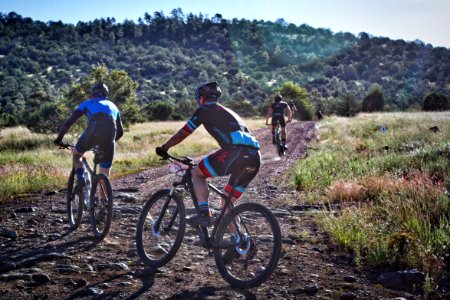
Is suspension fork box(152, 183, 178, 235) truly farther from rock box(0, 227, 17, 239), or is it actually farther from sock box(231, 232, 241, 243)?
rock box(0, 227, 17, 239)

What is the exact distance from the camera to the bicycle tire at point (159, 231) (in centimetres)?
513

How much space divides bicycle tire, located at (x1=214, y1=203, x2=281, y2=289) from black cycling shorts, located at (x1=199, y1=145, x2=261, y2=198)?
40 cm

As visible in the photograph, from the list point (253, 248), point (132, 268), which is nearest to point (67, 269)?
point (132, 268)

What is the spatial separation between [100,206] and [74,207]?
1.13m

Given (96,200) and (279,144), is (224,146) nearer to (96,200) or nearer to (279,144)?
(96,200)

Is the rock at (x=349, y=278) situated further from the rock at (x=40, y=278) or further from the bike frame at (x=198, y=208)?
the rock at (x=40, y=278)

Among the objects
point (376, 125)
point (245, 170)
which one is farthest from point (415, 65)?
point (245, 170)

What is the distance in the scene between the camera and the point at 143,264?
531 cm

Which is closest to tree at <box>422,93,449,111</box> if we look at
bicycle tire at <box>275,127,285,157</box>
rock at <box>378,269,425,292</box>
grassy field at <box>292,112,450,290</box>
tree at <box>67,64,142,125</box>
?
tree at <box>67,64,142,125</box>

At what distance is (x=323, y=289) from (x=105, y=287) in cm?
256

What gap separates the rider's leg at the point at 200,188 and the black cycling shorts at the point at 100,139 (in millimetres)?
2484

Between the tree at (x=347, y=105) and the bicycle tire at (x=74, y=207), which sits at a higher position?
the tree at (x=347, y=105)

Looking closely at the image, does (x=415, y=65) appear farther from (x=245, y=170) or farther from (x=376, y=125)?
(x=245, y=170)

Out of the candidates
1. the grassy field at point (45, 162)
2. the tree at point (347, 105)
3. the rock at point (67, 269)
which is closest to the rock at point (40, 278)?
the rock at point (67, 269)
